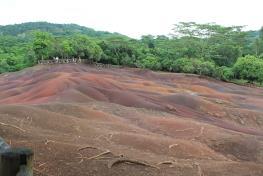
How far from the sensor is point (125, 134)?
55.2 feet

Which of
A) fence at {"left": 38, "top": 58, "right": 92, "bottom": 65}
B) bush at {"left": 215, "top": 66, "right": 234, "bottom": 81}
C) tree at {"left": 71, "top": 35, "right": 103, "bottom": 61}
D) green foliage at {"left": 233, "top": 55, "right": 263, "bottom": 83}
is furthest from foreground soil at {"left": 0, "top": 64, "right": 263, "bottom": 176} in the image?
tree at {"left": 71, "top": 35, "right": 103, "bottom": 61}

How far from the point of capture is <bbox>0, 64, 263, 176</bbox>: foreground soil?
1078 cm

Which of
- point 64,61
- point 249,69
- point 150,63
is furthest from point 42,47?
point 249,69

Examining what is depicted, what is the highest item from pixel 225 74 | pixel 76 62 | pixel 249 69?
pixel 76 62

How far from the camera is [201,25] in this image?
102m

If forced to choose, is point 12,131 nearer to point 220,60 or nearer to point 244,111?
point 244,111

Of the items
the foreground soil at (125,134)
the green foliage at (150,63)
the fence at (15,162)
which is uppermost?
the fence at (15,162)

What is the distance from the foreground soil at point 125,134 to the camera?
35.4ft

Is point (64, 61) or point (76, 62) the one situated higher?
point (64, 61)

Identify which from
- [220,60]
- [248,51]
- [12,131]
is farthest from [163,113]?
[248,51]

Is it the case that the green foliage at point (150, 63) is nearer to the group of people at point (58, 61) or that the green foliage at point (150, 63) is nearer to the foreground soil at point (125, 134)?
the group of people at point (58, 61)

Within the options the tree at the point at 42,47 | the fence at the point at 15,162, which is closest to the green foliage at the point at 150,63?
the tree at the point at 42,47

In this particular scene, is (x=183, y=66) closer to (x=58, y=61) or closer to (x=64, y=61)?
(x=64, y=61)

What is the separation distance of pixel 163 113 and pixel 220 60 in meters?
62.4
